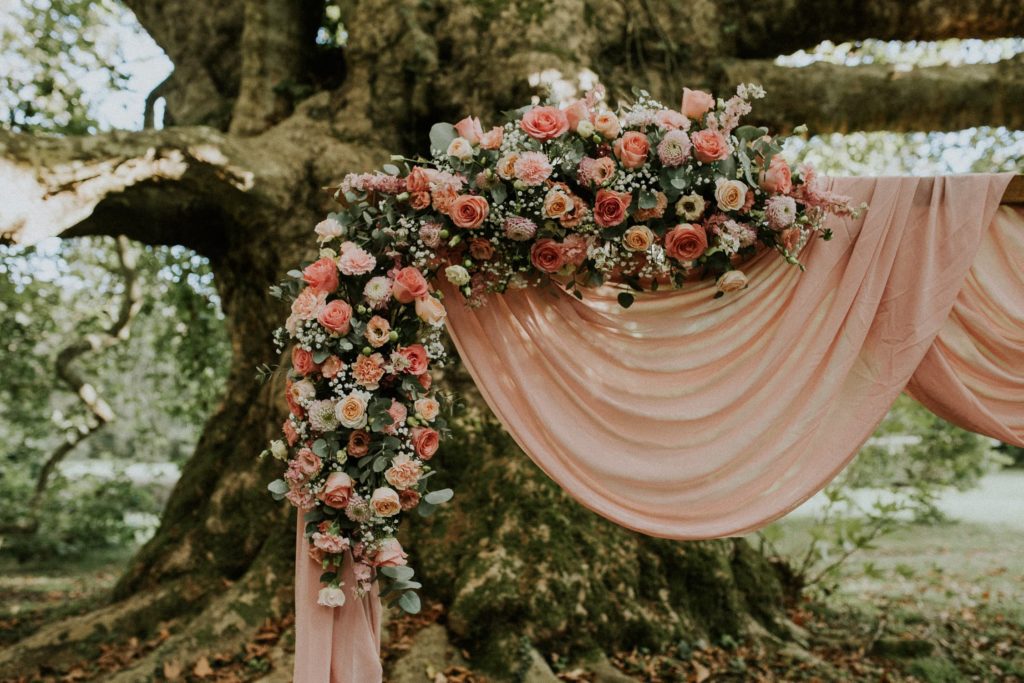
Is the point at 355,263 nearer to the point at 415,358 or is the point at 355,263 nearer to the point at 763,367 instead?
the point at 415,358

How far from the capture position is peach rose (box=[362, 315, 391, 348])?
124 inches

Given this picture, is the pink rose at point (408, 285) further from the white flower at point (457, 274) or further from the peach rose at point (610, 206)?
the peach rose at point (610, 206)

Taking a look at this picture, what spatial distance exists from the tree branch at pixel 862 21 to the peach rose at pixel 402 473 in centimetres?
441

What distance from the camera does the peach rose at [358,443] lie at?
3.15m

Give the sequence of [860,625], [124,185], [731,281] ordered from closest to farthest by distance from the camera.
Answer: [731,281] → [124,185] → [860,625]

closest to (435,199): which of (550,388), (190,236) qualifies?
(550,388)

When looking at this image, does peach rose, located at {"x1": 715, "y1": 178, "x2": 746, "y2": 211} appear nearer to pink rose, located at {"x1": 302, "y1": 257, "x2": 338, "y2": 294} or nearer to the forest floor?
pink rose, located at {"x1": 302, "y1": 257, "x2": 338, "y2": 294}

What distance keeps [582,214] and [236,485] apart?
3465 mm

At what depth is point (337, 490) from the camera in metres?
3.08

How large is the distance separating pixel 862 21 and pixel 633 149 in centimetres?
369

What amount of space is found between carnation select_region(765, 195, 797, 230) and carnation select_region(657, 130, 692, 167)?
381 mm

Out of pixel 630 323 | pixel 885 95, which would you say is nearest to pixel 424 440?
pixel 630 323

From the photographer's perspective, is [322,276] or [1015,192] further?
[1015,192]

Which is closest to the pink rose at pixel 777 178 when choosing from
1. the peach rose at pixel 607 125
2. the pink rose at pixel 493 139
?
the peach rose at pixel 607 125
